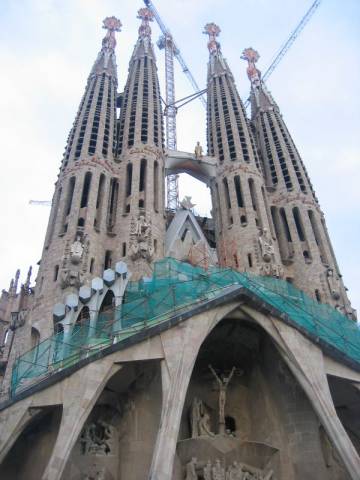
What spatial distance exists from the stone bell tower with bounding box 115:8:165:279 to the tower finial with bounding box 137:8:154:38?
19.0ft

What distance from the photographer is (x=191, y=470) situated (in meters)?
15.6

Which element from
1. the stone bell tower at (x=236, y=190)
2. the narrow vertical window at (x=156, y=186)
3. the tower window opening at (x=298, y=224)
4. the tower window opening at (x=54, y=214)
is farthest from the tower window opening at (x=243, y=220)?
the tower window opening at (x=54, y=214)

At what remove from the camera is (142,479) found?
608 inches

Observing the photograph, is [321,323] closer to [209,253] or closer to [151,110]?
[209,253]

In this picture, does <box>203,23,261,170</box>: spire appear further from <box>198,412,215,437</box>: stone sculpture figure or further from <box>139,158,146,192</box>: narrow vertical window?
<box>198,412,215,437</box>: stone sculpture figure

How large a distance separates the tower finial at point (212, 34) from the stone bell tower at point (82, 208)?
1442 cm

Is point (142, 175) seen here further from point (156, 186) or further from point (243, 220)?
point (243, 220)

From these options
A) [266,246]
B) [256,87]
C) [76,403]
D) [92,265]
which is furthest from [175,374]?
[256,87]

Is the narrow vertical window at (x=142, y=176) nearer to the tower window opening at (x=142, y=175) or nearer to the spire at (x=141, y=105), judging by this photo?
the tower window opening at (x=142, y=175)

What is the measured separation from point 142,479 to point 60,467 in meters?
3.42

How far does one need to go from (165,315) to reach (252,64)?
32.5 metres

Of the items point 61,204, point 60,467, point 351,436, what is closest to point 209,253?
point 61,204

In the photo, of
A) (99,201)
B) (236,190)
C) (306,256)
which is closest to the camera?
(99,201)

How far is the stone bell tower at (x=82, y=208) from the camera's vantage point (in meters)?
20.3
